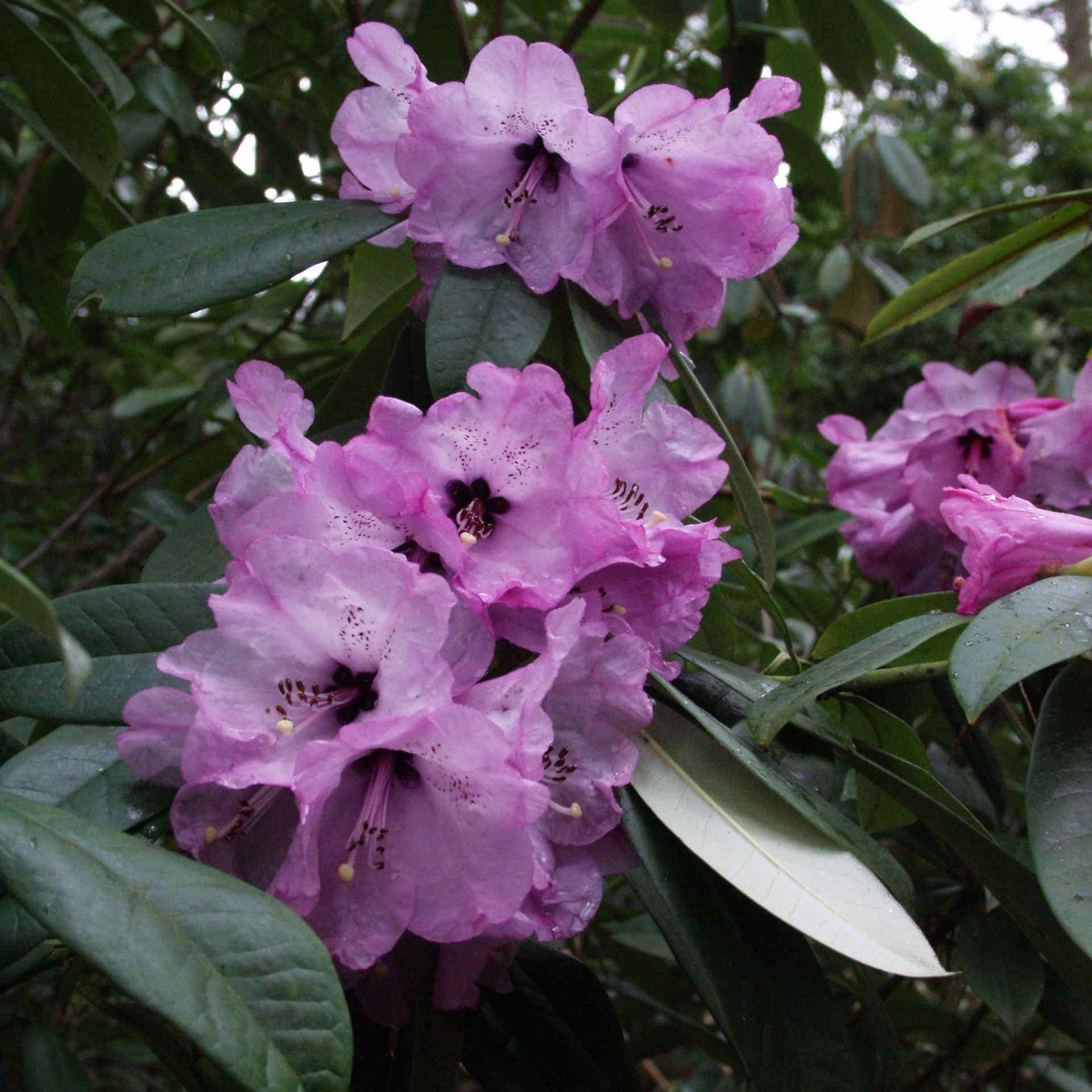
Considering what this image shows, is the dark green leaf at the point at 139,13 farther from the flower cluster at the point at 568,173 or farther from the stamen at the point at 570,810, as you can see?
the stamen at the point at 570,810

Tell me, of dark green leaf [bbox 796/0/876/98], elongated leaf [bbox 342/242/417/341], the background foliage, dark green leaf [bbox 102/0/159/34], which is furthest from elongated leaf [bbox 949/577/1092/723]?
dark green leaf [bbox 102/0/159/34]

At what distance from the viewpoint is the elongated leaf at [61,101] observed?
2.87 feet

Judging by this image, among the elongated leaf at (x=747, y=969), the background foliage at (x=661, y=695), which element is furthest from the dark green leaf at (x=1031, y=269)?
the elongated leaf at (x=747, y=969)

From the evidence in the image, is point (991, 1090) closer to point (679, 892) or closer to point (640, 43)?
point (679, 892)

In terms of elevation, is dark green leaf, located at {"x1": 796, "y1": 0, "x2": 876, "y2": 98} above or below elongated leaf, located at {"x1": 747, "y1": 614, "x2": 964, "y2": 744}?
above

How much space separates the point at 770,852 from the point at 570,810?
110mm

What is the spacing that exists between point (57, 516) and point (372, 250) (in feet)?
5.30

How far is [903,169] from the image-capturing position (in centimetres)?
211

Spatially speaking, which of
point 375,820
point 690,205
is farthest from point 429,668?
point 690,205

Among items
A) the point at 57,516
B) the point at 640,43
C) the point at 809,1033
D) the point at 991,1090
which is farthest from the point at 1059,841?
the point at 57,516

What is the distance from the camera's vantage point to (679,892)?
63 cm

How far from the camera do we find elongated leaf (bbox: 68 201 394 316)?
0.73 meters

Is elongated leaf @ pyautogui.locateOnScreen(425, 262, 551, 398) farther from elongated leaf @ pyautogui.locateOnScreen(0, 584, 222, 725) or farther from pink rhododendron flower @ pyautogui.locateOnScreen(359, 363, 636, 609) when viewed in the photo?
elongated leaf @ pyautogui.locateOnScreen(0, 584, 222, 725)

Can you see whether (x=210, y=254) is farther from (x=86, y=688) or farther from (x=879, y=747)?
(x=879, y=747)
